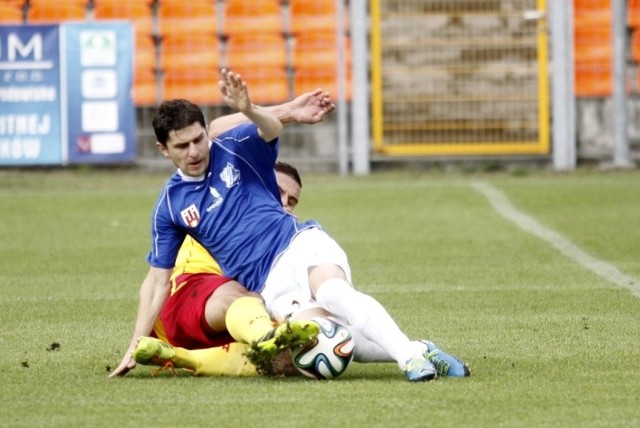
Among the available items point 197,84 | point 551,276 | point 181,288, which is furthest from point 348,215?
point 181,288

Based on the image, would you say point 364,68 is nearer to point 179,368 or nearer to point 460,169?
point 460,169

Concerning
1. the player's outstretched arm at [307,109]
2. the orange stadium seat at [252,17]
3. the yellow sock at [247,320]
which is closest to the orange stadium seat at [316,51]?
the orange stadium seat at [252,17]

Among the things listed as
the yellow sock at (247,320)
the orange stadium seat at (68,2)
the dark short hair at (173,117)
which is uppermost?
the orange stadium seat at (68,2)

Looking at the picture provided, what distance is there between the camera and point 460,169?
1820cm

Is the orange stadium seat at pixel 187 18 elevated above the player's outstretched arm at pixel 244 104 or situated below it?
above

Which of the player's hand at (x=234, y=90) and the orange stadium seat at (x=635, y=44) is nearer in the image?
the player's hand at (x=234, y=90)

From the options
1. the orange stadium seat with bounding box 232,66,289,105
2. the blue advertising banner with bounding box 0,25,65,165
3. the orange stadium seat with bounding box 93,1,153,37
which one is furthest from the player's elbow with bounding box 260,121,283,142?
the orange stadium seat with bounding box 93,1,153,37

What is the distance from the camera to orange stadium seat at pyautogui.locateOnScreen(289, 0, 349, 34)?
740 inches

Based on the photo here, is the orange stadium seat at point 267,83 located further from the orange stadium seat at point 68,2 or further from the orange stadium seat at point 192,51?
the orange stadium seat at point 68,2

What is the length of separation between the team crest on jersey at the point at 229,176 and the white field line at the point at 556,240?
122 inches

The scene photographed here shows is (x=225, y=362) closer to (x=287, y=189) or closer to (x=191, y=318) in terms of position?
(x=191, y=318)

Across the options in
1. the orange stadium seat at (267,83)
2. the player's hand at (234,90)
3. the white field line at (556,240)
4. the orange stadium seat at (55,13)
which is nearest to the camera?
the player's hand at (234,90)

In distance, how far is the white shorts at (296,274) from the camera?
6273 millimetres

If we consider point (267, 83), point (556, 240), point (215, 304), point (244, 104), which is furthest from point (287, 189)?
point (267, 83)
